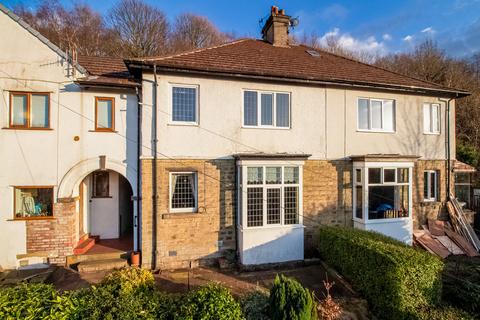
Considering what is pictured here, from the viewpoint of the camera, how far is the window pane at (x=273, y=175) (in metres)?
8.54

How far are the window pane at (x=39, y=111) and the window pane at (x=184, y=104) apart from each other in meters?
4.36

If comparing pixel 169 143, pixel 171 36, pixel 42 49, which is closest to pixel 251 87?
pixel 169 143

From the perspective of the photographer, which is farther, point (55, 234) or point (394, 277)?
point (55, 234)

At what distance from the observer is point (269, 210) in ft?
27.8

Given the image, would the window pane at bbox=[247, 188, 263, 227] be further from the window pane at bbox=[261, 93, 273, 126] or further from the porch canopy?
the porch canopy

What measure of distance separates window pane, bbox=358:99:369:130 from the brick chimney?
508 centimetres

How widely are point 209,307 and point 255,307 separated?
1.10 m

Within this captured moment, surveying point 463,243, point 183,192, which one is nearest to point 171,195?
point 183,192

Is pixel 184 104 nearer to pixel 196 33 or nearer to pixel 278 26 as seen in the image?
pixel 278 26

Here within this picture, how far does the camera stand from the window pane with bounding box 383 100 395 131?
1043 centimetres

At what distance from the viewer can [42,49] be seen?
8.30 meters

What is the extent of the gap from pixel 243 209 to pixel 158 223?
2.89 meters

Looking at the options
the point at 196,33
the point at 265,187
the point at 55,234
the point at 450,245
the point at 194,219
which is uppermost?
the point at 196,33

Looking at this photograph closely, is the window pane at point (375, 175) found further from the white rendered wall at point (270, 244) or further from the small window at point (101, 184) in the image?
the small window at point (101, 184)
